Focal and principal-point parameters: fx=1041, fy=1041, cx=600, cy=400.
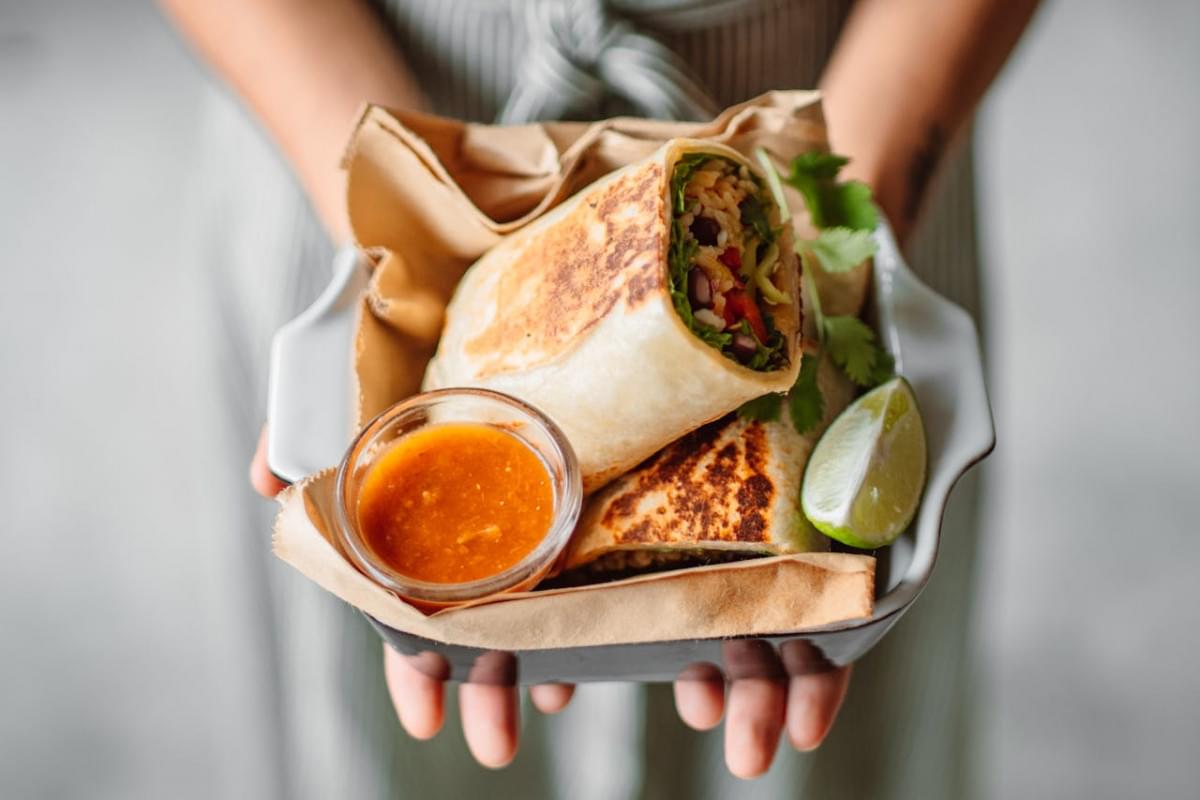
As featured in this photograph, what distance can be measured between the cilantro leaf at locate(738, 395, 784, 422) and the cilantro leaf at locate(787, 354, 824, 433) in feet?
0.07

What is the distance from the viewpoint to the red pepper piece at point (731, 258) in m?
1.00

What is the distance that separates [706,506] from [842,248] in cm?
32

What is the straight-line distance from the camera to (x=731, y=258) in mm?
1009

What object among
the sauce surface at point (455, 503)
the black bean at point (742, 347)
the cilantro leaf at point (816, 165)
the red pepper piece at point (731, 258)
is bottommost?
the sauce surface at point (455, 503)

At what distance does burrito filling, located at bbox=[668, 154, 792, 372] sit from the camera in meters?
0.97

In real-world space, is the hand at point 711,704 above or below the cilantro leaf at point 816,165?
below

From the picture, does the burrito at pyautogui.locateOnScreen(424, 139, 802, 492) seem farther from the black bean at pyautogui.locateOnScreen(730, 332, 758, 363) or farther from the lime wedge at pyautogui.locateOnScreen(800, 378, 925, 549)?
the lime wedge at pyautogui.locateOnScreen(800, 378, 925, 549)

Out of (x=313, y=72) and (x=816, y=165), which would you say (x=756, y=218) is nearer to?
(x=816, y=165)

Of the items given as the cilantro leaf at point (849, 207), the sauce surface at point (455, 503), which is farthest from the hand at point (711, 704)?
the cilantro leaf at point (849, 207)

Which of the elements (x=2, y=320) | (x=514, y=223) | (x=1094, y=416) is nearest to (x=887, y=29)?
(x=514, y=223)

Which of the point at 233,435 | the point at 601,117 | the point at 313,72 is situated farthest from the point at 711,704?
the point at 233,435

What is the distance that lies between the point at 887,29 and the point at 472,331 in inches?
29.8

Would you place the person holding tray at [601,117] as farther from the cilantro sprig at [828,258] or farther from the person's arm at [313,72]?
the cilantro sprig at [828,258]

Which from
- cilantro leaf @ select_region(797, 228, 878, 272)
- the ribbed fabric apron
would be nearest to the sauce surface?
cilantro leaf @ select_region(797, 228, 878, 272)
